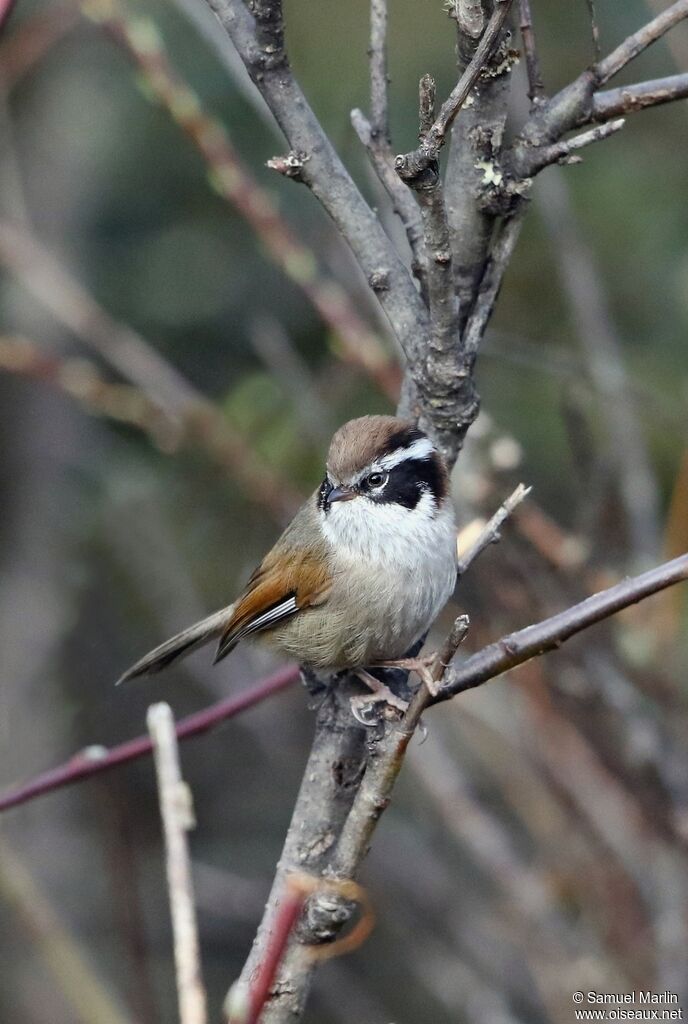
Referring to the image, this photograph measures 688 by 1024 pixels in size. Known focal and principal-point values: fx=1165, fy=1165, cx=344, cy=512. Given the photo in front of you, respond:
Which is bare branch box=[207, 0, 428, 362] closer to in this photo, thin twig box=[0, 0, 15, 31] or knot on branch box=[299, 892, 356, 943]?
thin twig box=[0, 0, 15, 31]

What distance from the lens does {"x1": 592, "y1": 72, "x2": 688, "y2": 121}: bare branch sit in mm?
2244

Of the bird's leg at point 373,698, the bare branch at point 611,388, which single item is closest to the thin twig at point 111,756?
the bird's leg at point 373,698

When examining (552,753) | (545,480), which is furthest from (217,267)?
(552,753)

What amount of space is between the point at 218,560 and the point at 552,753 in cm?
235

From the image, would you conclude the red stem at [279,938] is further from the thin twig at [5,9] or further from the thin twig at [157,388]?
the thin twig at [157,388]

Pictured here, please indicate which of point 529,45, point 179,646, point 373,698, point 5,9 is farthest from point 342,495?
point 5,9

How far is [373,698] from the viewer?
8.93 ft

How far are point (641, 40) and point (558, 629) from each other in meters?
1.14

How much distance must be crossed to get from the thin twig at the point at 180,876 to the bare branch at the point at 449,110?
101 cm

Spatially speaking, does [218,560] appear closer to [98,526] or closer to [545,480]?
[98,526]

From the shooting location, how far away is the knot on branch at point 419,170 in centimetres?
199

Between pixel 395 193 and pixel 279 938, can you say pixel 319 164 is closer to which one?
pixel 395 193

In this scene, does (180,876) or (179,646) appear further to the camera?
(179,646)

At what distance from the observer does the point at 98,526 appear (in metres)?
5.79
